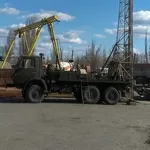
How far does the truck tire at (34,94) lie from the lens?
90.9ft

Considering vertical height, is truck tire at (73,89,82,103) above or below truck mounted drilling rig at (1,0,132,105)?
below

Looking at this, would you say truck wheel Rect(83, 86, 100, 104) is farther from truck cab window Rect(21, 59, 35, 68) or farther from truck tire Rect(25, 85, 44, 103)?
truck cab window Rect(21, 59, 35, 68)

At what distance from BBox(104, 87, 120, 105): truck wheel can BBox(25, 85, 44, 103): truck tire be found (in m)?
Answer: 4.12

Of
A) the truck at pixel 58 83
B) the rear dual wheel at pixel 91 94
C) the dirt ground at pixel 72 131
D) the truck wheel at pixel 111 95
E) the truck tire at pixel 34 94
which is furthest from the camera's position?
the truck wheel at pixel 111 95

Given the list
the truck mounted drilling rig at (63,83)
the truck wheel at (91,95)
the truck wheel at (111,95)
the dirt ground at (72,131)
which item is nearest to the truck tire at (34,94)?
the truck mounted drilling rig at (63,83)

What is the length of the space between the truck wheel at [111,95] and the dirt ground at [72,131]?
7069mm

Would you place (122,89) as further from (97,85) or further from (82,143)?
(82,143)

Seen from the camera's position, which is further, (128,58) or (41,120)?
(128,58)

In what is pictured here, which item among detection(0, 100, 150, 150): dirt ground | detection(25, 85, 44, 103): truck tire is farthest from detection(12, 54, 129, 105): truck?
detection(0, 100, 150, 150): dirt ground

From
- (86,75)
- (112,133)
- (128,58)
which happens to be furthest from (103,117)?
(128,58)

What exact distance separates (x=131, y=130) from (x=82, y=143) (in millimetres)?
3581

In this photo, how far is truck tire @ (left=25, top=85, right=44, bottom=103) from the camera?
27.7 metres

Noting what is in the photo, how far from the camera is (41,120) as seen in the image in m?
18.1

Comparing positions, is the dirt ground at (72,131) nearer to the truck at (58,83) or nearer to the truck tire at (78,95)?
the truck at (58,83)
